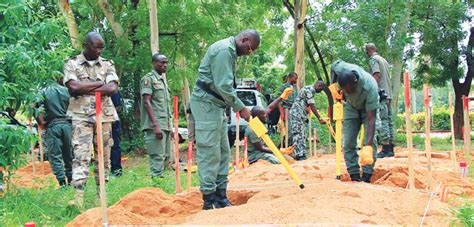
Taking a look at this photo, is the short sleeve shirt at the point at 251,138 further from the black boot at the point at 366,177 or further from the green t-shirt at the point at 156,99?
the black boot at the point at 366,177

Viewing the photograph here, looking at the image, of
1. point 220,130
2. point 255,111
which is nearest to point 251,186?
point 255,111

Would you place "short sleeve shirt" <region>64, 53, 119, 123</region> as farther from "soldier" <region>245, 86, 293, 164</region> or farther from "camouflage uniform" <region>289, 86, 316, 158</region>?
"camouflage uniform" <region>289, 86, 316, 158</region>

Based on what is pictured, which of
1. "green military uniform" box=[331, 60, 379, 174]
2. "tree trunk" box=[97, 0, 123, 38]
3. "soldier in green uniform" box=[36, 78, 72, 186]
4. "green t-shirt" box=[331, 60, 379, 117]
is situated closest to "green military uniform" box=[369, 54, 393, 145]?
"green military uniform" box=[331, 60, 379, 174]

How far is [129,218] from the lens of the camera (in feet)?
12.1

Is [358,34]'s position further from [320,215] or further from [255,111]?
[320,215]

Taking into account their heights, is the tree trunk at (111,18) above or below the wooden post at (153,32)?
above

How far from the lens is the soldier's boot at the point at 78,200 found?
4344 mm

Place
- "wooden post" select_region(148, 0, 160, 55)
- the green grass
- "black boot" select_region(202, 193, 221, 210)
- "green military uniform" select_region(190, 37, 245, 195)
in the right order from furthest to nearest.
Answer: "wooden post" select_region(148, 0, 160, 55), "black boot" select_region(202, 193, 221, 210), "green military uniform" select_region(190, 37, 245, 195), the green grass

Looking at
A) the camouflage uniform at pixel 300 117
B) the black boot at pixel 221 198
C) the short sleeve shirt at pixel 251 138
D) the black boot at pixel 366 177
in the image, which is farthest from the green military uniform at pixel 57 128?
the camouflage uniform at pixel 300 117

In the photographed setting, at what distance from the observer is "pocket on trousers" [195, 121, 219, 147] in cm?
427

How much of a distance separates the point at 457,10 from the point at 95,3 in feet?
29.3

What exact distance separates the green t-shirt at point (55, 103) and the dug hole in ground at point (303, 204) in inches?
83.2

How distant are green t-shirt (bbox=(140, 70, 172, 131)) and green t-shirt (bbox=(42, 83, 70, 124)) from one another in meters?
0.97

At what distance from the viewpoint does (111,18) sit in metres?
10.7
